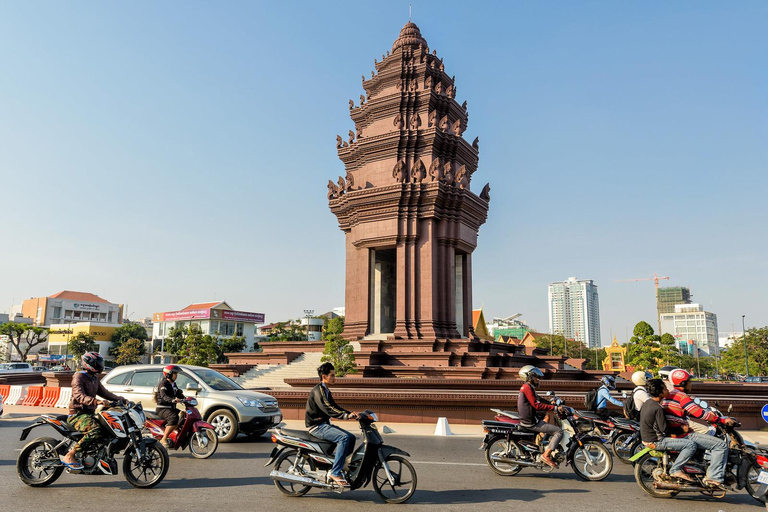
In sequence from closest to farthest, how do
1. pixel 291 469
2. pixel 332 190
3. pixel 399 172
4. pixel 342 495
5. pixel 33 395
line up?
pixel 291 469 < pixel 342 495 < pixel 33 395 < pixel 399 172 < pixel 332 190

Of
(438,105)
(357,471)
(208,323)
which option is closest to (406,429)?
(357,471)

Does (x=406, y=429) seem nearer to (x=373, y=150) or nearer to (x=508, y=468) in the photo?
(x=508, y=468)

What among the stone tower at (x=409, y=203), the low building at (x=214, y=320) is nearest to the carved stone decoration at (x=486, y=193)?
the stone tower at (x=409, y=203)

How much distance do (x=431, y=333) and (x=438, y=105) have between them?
12.6m

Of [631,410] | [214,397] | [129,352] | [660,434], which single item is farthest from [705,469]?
[129,352]

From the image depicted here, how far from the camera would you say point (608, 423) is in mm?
10336

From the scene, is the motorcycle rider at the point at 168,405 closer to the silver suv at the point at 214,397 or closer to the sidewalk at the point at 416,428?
the silver suv at the point at 214,397

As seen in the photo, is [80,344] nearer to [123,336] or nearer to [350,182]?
[123,336]

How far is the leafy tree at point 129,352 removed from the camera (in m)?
79.2

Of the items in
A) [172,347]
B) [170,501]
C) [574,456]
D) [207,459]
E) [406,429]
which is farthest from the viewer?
[172,347]

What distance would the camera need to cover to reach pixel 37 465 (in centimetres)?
792

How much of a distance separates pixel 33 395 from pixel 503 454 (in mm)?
19757

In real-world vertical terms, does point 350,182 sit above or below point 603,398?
above

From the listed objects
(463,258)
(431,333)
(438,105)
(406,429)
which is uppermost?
(438,105)
